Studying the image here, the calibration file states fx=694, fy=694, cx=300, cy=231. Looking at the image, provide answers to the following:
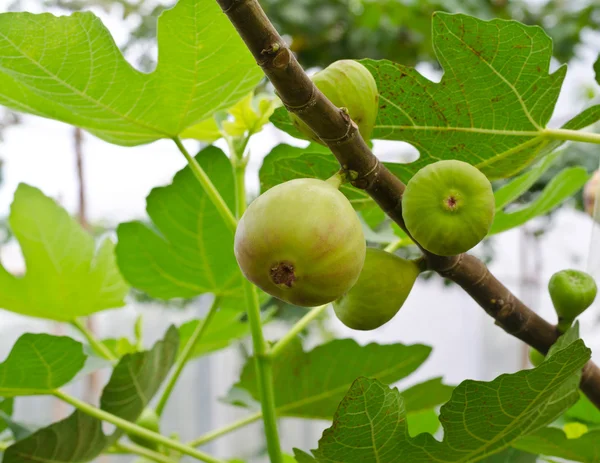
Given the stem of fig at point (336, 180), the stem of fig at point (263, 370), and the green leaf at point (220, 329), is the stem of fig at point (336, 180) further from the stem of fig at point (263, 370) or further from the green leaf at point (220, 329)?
the green leaf at point (220, 329)

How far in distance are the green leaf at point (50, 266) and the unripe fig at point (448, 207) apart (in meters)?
0.54

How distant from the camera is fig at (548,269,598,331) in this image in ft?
1.74

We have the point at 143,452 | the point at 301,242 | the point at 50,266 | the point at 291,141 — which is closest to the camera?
the point at 301,242

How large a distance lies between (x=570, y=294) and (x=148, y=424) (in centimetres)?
45

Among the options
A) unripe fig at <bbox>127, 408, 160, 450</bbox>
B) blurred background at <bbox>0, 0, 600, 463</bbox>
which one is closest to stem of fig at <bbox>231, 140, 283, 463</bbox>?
unripe fig at <bbox>127, 408, 160, 450</bbox>

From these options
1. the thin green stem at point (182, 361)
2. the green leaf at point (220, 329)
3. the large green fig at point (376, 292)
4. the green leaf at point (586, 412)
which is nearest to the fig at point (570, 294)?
the large green fig at point (376, 292)

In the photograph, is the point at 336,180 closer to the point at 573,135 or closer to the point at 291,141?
the point at 573,135

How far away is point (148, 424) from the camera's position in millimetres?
737

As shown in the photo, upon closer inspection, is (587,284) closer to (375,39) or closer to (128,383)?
(128,383)

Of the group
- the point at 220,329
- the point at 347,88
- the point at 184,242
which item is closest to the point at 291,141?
the point at 220,329

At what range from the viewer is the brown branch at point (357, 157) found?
319 mm

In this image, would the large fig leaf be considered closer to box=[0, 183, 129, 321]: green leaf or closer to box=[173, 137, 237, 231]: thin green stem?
box=[173, 137, 237, 231]: thin green stem

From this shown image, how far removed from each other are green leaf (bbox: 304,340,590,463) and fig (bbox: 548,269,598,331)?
6 cm

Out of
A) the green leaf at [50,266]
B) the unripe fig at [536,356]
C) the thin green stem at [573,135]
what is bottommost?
the unripe fig at [536,356]
